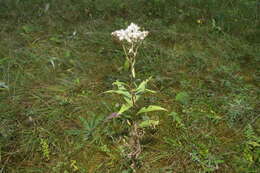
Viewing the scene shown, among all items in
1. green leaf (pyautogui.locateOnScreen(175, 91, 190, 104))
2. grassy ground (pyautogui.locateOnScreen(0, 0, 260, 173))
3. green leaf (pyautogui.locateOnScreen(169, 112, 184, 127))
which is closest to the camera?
grassy ground (pyautogui.locateOnScreen(0, 0, 260, 173))

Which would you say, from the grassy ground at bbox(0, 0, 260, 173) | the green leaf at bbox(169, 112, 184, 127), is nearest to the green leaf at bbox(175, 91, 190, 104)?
the grassy ground at bbox(0, 0, 260, 173)

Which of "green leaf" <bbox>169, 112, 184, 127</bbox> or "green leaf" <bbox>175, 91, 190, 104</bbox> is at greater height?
"green leaf" <bbox>175, 91, 190, 104</bbox>

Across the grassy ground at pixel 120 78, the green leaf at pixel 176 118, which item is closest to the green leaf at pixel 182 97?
the grassy ground at pixel 120 78

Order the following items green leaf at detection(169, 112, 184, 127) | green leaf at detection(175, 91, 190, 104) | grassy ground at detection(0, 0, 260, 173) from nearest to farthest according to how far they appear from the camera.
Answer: grassy ground at detection(0, 0, 260, 173) < green leaf at detection(169, 112, 184, 127) < green leaf at detection(175, 91, 190, 104)

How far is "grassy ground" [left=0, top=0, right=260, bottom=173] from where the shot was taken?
69.1 inches

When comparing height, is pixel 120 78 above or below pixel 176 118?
above

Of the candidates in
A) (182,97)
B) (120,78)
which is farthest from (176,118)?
(120,78)

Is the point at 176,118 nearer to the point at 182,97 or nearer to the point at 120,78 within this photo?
the point at 182,97

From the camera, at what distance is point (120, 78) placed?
2666 millimetres

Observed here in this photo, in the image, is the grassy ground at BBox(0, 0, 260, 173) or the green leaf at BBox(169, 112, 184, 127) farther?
the green leaf at BBox(169, 112, 184, 127)

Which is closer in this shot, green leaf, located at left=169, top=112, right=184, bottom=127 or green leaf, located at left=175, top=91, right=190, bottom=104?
green leaf, located at left=169, top=112, right=184, bottom=127

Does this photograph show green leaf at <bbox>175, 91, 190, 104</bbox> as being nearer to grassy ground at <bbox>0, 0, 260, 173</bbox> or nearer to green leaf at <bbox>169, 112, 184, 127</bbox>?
grassy ground at <bbox>0, 0, 260, 173</bbox>

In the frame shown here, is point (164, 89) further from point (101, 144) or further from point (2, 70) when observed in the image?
point (2, 70)

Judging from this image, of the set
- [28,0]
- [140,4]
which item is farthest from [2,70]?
[140,4]
